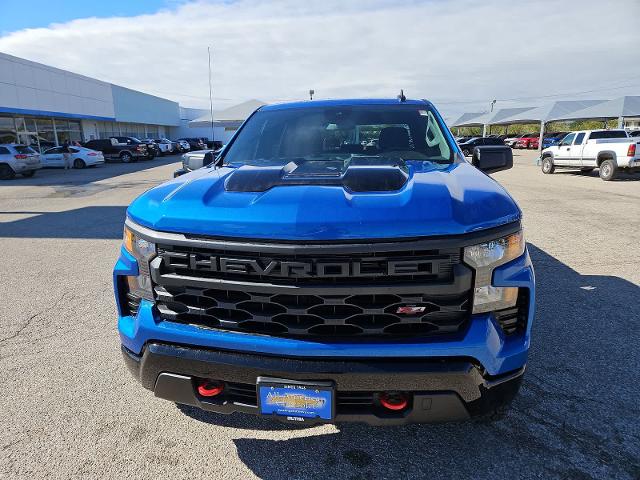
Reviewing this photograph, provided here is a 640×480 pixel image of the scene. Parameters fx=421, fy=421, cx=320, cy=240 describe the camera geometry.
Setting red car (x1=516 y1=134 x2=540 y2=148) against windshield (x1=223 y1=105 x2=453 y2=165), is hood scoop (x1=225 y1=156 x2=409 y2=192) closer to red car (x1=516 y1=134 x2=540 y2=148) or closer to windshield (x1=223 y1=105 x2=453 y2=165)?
windshield (x1=223 y1=105 x2=453 y2=165)

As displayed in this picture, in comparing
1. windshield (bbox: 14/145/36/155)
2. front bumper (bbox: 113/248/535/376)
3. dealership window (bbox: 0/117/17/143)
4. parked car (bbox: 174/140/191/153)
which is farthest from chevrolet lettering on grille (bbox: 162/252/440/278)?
parked car (bbox: 174/140/191/153)

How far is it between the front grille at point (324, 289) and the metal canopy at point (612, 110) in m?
39.5

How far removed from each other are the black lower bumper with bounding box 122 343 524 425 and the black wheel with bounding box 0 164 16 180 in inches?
856

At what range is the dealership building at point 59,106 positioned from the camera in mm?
26344

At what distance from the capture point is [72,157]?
79.3 ft

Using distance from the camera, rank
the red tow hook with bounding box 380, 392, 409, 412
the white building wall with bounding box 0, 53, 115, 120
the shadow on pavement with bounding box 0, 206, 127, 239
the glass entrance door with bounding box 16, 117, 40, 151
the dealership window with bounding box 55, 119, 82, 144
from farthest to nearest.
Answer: the dealership window with bounding box 55, 119, 82, 144 < the glass entrance door with bounding box 16, 117, 40, 151 < the white building wall with bounding box 0, 53, 115, 120 < the shadow on pavement with bounding box 0, 206, 127, 239 < the red tow hook with bounding box 380, 392, 409, 412

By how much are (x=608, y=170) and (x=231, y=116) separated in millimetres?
33449

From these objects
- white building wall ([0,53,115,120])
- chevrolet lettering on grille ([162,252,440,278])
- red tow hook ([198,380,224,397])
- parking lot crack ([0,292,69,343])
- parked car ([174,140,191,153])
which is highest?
white building wall ([0,53,115,120])

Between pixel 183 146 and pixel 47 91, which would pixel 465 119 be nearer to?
pixel 183 146

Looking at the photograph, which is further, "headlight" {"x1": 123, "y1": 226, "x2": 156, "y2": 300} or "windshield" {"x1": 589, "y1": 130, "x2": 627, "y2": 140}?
"windshield" {"x1": 589, "y1": 130, "x2": 627, "y2": 140}

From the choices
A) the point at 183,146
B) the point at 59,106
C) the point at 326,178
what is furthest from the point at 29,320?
the point at 183,146

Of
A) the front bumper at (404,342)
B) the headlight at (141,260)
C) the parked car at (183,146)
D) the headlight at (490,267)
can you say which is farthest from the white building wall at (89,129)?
the headlight at (490,267)

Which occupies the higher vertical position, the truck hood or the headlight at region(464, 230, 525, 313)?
the truck hood

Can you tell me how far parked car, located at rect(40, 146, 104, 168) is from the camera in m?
24.0
